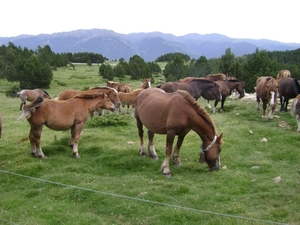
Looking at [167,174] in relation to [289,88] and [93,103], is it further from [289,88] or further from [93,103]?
[289,88]

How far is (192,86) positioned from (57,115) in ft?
27.7

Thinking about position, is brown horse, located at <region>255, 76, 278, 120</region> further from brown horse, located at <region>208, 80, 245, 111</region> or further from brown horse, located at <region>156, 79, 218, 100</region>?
brown horse, located at <region>208, 80, 245, 111</region>

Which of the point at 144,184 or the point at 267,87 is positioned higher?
the point at 267,87

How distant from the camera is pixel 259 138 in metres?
11.3

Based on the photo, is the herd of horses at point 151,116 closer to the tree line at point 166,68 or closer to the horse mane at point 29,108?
the horse mane at point 29,108

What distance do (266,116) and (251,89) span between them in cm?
2025

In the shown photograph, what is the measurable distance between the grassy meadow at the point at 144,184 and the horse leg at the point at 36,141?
23 cm

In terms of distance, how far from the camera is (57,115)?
28.8ft

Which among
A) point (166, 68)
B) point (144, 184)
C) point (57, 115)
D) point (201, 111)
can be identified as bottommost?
point (166, 68)

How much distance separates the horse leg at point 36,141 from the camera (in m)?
8.67

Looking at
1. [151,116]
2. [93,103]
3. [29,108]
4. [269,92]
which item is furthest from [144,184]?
[269,92]

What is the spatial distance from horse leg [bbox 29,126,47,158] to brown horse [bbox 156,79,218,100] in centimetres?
752

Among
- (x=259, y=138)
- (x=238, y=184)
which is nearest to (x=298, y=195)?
(x=238, y=184)

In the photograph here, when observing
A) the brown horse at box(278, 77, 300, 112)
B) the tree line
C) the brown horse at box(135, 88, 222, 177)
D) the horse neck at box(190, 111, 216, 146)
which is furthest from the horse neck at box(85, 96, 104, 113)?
the tree line
